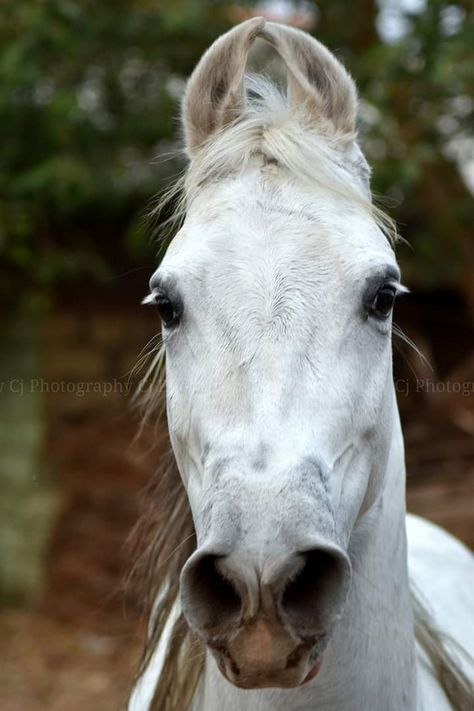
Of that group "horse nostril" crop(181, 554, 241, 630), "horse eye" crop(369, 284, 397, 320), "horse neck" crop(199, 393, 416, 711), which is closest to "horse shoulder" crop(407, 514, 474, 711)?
"horse neck" crop(199, 393, 416, 711)

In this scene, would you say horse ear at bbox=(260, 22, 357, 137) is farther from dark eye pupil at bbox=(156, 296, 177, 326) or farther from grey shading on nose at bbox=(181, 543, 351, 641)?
grey shading on nose at bbox=(181, 543, 351, 641)

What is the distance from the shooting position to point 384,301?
6.02 feet

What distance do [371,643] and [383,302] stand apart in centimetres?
71

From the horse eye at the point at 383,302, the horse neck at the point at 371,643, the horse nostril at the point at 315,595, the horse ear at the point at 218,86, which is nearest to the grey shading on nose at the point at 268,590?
the horse nostril at the point at 315,595

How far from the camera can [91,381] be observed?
6754 mm

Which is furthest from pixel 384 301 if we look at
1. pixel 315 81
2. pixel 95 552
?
pixel 95 552

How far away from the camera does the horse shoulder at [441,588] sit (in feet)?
7.25

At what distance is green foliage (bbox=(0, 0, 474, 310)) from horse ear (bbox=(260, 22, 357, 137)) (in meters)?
3.08

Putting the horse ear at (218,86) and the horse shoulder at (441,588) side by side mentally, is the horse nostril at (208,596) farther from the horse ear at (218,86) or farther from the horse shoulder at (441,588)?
the horse ear at (218,86)

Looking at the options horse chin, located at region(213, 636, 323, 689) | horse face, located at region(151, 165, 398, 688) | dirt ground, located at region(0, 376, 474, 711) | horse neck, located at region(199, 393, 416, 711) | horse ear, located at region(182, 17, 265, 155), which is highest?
horse ear, located at region(182, 17, 265, 155)

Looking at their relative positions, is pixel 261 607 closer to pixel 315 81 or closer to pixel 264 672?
pixel 264 672

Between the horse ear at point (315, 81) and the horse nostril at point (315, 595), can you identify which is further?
the horse ear at point (315, 81)

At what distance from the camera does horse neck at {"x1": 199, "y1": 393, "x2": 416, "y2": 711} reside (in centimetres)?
185

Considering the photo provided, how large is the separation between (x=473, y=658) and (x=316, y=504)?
1.12 meters
